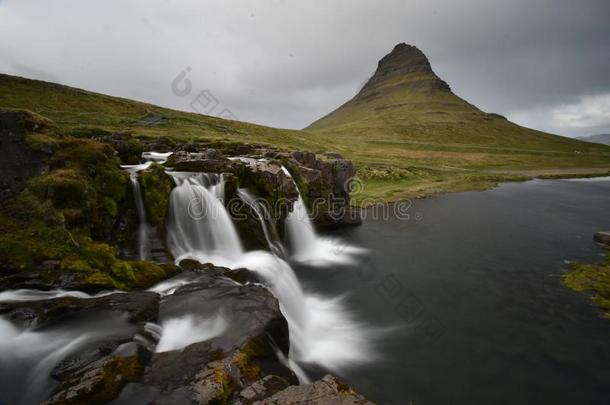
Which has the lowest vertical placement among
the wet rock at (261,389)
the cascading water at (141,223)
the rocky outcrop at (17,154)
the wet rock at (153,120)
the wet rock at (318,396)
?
the wet rock at (261,389)

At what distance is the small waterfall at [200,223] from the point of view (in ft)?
57.2

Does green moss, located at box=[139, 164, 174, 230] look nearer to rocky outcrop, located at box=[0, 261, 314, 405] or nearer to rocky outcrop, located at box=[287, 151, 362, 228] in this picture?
rocky outcrop, located at box=[0, 261, 314, 405]

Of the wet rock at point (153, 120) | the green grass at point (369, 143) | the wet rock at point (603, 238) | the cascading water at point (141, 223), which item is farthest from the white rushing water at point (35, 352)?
the wet rock at point (153, 120)

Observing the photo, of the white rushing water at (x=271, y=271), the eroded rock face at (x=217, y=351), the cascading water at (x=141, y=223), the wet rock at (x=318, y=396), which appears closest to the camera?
the wet rock at (x=318, y=396)

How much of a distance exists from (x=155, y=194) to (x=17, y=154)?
5870 mm

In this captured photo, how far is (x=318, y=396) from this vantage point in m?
6.54

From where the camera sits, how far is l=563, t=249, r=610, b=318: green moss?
52.2 ft

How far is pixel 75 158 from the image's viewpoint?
49.2 ft

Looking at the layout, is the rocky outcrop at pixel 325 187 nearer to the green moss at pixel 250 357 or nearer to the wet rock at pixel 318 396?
the green moss at pixel 250 357

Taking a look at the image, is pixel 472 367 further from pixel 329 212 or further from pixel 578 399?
pixel 329 212

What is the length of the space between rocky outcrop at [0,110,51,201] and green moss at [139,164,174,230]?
434 centimetres

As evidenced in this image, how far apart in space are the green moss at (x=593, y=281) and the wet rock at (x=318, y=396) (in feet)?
51.0

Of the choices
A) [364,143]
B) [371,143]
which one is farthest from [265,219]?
[371,143]

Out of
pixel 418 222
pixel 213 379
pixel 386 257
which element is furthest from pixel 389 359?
pixel 418 222
